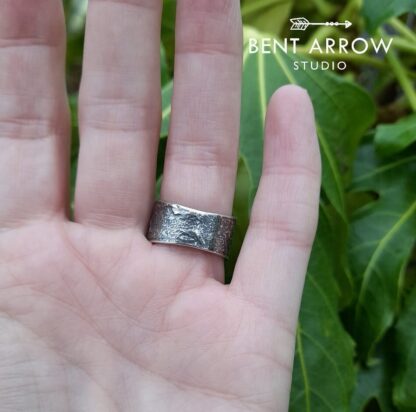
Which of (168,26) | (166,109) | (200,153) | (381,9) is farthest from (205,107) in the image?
(168,26)

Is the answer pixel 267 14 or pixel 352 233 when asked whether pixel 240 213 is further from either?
pixel 267 14

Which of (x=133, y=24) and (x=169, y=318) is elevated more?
(x=133, y=24)

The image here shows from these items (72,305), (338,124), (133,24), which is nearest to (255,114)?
(338,124)

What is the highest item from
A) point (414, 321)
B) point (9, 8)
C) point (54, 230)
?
point (9, 8)

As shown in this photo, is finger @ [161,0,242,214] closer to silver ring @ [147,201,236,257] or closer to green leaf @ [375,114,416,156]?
silver ring @ [147,201,236,257]

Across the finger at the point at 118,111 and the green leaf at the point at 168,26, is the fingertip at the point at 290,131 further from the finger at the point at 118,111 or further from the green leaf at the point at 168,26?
the green leaf at the point at 168,26

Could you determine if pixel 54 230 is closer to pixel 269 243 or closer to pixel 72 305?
pixel 72 305

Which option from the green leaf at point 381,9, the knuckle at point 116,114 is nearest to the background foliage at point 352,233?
the green leaf at point 381,9

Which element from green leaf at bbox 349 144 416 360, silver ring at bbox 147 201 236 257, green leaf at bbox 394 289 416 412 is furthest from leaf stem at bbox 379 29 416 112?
silver ring at bbox 147 201 236 257
